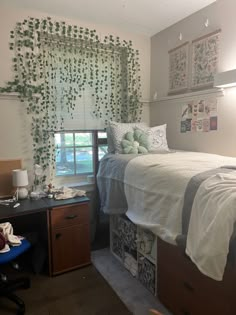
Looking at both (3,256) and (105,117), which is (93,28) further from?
(3,256)

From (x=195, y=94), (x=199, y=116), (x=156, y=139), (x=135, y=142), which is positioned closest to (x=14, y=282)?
(x=135, y=142)

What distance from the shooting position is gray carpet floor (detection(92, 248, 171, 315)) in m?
1.81

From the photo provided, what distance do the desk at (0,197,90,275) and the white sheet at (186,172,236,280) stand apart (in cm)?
117

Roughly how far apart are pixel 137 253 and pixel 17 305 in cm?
100

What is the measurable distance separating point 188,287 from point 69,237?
3.64ft

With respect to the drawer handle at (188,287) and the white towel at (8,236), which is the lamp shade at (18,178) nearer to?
the white towel at (8,236)

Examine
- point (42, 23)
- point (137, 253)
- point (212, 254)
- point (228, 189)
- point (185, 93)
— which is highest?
point (42, 23)

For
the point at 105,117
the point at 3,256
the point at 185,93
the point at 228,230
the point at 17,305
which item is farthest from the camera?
the point at 105,117

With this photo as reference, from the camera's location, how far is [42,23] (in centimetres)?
245

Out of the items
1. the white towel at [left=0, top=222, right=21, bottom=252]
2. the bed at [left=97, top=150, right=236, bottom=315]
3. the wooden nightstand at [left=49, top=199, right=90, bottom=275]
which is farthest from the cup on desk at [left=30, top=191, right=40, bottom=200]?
the bed at [left=97, top=150, right=236, bottom=315]

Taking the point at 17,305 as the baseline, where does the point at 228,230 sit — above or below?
above

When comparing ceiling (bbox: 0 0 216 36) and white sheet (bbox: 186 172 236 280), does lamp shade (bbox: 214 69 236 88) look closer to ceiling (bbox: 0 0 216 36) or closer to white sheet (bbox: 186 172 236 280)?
ceiling (bbox: 0 0 216 36)

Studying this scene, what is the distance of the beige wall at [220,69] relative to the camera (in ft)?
7.25

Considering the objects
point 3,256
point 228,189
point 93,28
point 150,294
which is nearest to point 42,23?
point 93,28
